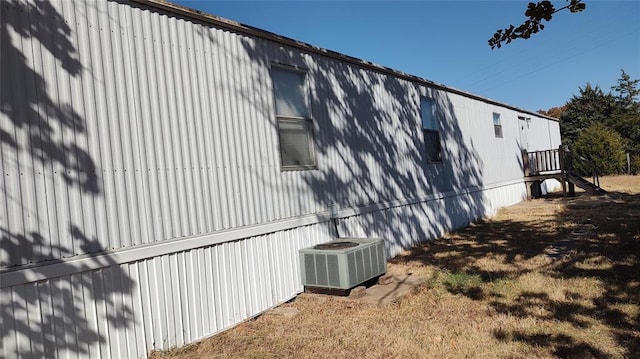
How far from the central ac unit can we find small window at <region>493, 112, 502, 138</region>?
9.34 metres

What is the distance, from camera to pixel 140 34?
4.36 metres

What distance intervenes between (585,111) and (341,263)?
4234 centimetres

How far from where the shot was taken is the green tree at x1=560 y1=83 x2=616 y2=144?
38.9m

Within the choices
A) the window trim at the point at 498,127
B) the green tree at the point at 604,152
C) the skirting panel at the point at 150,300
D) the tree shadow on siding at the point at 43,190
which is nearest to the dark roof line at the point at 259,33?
the tree shadow on siding at the point at 43,190

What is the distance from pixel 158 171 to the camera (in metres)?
4.36

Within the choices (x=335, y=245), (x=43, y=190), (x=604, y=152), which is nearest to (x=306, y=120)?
(x=335, y=245)

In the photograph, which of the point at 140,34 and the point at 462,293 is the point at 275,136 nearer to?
the point at 140,34

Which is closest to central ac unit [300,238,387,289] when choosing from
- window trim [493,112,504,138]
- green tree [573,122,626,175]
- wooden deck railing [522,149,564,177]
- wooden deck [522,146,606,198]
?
window trim [493,112,504,138]

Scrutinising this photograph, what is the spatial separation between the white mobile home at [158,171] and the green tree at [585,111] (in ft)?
127

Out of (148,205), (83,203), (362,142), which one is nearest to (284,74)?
(362,142)

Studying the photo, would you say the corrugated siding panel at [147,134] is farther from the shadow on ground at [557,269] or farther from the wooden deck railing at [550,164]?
the wooden deck railing at [550,164]

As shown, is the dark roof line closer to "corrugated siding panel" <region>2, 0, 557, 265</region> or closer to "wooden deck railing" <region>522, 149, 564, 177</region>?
"corrugated siding panel" <region>2, 0, 557, 265</region>

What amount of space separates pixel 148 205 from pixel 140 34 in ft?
5.50

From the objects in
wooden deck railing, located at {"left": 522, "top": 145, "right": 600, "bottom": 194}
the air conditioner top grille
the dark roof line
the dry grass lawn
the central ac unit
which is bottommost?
the dry grass lawn
